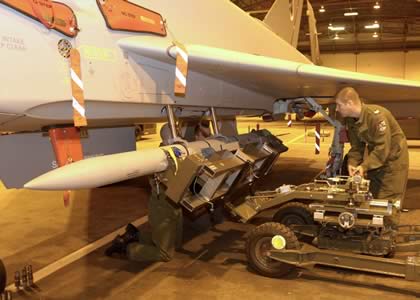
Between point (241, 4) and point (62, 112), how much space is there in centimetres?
2468

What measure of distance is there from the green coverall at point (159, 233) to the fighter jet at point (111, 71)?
69 cm

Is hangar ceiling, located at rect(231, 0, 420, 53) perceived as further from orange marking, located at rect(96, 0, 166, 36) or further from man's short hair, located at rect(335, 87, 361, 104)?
man's short hair, located at rect(335, 87, 361, 104)

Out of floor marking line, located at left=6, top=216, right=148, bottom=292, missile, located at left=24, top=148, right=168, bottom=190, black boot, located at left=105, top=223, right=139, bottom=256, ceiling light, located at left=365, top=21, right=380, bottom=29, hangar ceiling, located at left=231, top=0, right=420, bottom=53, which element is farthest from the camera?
ceiling light, located at left=365, top=21, right=380, bottom=29

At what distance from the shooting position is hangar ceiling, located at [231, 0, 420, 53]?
2469cm

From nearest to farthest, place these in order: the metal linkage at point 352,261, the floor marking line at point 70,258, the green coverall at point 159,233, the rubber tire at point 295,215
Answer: the metal linkage at point 352,261, the floor marking line at point 70,258, the green coverall at point 159,233, the rubber tire at point 295,215

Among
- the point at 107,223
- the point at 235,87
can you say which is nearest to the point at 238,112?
the point at 235,87

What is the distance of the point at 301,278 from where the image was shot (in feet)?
12.1

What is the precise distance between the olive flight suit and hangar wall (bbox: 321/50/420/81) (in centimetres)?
3055

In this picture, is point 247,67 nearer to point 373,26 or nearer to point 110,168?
point 110,168

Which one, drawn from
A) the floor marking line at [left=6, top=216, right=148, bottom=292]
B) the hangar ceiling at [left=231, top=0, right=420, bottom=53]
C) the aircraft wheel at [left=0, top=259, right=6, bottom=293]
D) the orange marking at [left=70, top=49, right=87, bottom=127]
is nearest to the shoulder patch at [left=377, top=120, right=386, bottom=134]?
the orange marking at [left=70, top=49, right=87, bottom=127]

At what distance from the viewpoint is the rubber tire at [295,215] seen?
4.53 meters

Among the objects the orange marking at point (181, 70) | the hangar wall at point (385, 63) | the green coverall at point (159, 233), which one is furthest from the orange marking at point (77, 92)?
the hangar wall at point (385, 63)

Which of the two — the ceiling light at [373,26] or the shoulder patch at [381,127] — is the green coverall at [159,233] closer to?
the shoulder patch at [381,127]

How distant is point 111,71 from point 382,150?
7.71 ft
